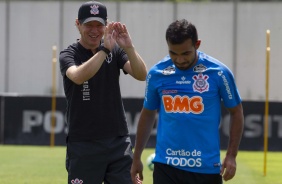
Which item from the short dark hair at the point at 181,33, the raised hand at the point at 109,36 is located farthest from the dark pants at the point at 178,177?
the raised hand at the point at 109,36

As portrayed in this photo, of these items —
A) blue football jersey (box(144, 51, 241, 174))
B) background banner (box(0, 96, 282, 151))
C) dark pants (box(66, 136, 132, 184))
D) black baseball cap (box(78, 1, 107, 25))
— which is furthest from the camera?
background banner (box(0, 96, 282, 151))

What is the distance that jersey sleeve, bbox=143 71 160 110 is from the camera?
6520 mm

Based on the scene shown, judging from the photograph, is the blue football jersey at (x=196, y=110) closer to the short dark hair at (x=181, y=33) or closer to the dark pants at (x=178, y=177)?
the dark pants at (x=178, y=177)

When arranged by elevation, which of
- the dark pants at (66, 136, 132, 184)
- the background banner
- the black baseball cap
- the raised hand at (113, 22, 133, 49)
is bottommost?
the background banner

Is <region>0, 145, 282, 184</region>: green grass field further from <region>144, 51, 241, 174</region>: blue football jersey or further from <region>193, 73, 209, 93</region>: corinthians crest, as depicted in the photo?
<region>193, 73, 209, 93</region>: corinthians crest

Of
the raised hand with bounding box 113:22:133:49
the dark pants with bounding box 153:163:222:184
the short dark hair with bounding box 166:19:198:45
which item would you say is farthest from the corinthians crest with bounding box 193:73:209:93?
the raised hand with bounding box 113:22:133:49

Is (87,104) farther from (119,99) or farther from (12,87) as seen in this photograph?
(12,87)

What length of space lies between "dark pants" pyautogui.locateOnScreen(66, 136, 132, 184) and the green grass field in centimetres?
611

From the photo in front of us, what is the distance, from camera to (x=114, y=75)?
7.35 metres

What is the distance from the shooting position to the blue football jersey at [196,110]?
6.30 metres

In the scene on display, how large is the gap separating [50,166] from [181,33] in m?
10.5

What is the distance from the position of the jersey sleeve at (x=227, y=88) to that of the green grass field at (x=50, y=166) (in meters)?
7.32

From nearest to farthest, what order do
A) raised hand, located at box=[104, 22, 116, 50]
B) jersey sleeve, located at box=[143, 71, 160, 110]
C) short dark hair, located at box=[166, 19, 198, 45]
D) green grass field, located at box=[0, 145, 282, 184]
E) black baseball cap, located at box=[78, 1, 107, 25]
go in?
short dark hair, located at box=[166, 19, 198, 45]
jersey sleeve, located at box=[143, 71, 160, 110]
raised hand, located at box=[104, 22, 116, 50]
black baseball cap, located at box=[78, 1, 107, 25]
green grass field, located at box=[0, 145, 282, 184]

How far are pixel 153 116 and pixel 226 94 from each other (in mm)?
726
